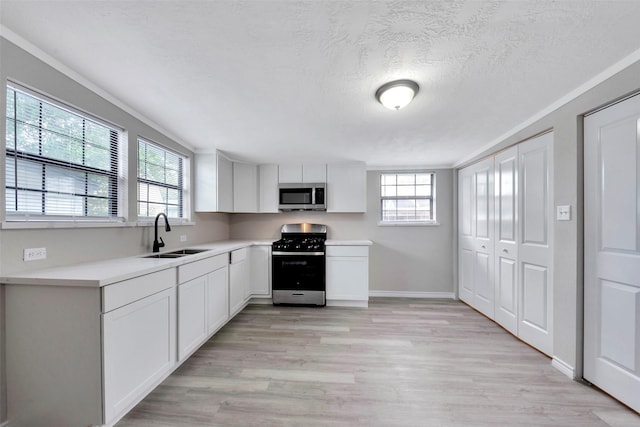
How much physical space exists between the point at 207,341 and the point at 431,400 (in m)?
2.13

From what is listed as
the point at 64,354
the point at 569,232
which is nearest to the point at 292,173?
the point at 64,354

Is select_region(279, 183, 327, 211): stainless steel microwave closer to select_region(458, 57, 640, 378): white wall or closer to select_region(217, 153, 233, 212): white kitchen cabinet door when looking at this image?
select_region(217, 153, 233, 212): white kitchen cabinet door

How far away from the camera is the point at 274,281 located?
3.65 metres

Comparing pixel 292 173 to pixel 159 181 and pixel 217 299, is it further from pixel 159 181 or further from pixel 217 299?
pixel 217 299

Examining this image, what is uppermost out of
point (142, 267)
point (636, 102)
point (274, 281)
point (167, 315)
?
point (636, 102)

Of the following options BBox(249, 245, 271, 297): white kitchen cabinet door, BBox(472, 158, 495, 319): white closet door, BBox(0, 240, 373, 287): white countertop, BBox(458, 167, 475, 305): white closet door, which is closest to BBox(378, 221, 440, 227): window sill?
BBox(458, 167, 475, 305): white closet door

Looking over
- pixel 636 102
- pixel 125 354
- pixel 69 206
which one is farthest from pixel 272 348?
pixel 636 102

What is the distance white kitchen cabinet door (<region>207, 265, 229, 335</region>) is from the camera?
2526 millimetres

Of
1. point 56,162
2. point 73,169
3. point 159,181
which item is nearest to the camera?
point 56,162

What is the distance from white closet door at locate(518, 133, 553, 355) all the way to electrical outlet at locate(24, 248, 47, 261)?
3.89 m

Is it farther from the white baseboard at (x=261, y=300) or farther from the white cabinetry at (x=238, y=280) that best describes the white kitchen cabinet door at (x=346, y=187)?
the white baseboard at (x=261, y=300)

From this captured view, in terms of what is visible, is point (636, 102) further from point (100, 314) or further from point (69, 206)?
point (69, 206)

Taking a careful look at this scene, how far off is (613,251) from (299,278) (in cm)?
312

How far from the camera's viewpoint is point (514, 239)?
2650mm
